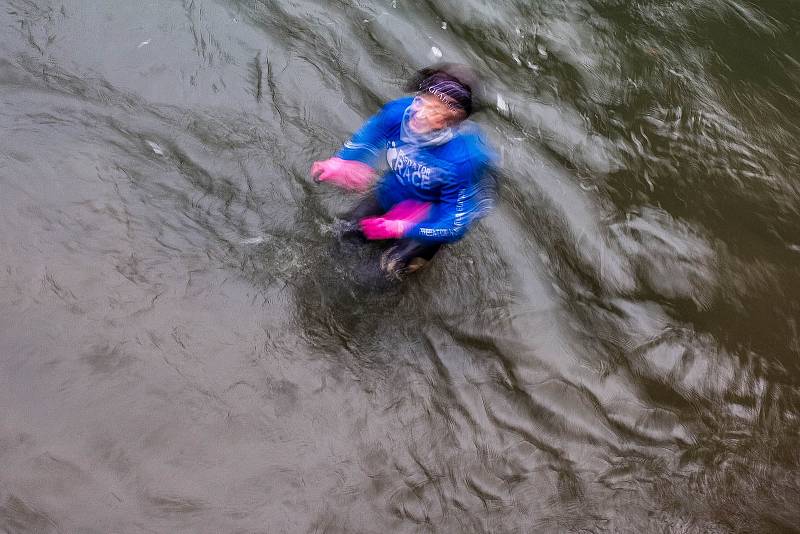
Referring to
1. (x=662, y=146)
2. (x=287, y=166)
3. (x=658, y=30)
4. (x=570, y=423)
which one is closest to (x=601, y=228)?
(x=662, y=146)

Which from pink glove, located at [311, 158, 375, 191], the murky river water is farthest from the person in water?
the murky river water

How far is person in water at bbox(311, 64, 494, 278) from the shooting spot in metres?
3.29

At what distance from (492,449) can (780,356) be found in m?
2.19

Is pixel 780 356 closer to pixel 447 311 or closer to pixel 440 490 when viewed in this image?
pixel 447 311

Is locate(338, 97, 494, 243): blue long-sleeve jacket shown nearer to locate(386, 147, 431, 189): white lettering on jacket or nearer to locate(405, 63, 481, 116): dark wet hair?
locate(386, 147, 431, 189): white lettering on jacket

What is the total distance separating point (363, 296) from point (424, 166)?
1171 mm

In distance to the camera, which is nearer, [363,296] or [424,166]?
[424,166]

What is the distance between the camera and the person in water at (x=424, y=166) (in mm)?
3295

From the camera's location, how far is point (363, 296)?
173 inches

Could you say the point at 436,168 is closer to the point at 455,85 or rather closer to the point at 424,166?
the point at 424,166

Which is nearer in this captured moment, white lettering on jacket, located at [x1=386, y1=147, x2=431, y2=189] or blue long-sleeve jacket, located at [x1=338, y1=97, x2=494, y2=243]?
blue long-sleeve jacket, located at [x1=338, y1=97, x2=494, y2=243]

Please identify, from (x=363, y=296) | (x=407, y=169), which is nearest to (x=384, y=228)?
(x=407, y=169)

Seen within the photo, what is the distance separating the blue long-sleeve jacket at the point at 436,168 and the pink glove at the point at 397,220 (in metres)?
0.04

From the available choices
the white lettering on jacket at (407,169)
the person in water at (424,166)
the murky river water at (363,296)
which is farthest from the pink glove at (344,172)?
the murky river water at (363,296)
